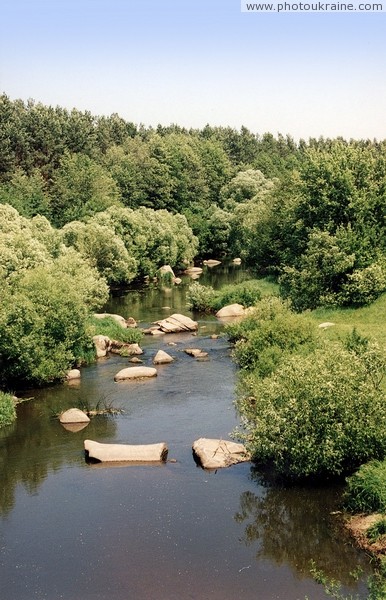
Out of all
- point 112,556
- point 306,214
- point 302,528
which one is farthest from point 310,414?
point 306,214

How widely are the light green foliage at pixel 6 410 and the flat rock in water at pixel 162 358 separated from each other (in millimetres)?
10721

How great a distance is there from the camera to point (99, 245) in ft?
217

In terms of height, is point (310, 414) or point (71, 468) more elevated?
point (310, 414)

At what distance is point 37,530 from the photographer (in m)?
22.8

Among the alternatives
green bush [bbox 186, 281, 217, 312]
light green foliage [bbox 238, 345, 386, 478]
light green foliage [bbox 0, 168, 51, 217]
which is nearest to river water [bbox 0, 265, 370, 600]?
light green foliage [bbox 238, 345, 386, 478]

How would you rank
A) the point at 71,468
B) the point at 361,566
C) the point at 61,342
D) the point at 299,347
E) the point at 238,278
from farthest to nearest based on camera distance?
1. the point at 238,278
2. the point at 61,342
3. the point at 299,347
4. the point at 71,468
5. the point at 361,566

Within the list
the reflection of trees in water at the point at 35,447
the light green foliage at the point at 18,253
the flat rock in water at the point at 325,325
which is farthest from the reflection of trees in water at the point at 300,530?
the light green foliage at the point at 18,253

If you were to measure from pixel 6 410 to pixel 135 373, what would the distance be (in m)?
8.66

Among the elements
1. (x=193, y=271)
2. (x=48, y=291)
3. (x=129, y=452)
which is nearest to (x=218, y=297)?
(x=48, y=291)

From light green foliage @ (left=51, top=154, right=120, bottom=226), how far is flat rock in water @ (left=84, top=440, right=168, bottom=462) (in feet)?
178

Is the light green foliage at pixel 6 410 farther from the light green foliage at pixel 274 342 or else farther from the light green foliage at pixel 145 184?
the light green foliage at pixel 145 184

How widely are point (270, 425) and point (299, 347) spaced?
33.7ft

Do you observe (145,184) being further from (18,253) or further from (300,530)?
(300,530)

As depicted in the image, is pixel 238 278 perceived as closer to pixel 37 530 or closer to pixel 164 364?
pixel 164 364
